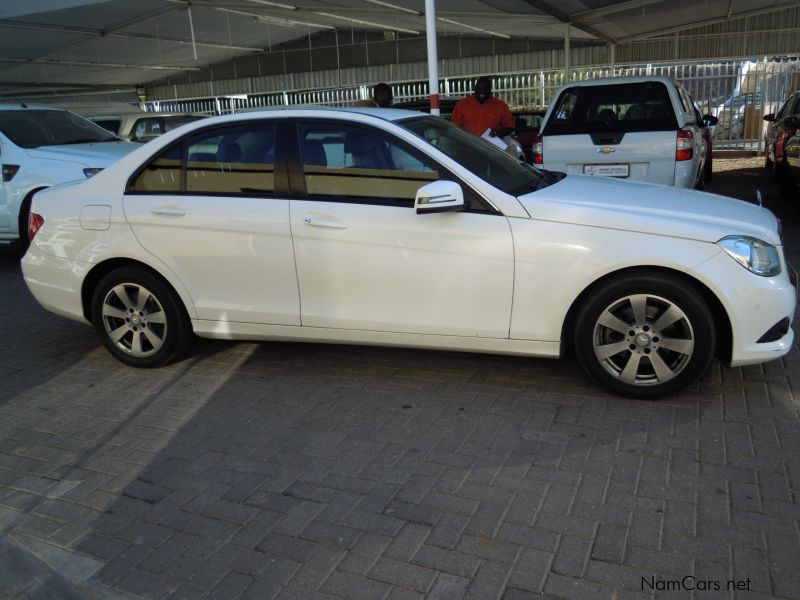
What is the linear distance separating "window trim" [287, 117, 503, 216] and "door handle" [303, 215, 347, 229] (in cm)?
13

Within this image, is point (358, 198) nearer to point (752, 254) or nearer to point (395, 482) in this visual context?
point (395, 482)

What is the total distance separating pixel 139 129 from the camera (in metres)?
13.7

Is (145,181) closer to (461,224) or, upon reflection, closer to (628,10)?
(461,224)

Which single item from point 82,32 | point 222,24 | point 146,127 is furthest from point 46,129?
point 222,24

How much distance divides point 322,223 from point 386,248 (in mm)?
428

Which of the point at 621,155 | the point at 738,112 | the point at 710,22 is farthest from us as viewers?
the point at 738,112

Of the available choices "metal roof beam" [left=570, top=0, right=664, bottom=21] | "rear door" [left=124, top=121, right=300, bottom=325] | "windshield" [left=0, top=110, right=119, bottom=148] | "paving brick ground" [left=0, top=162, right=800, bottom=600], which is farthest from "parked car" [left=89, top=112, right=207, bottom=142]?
"paving brick ground" [left=0, top=162, right=800, bottom=600]

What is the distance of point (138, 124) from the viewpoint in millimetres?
13688

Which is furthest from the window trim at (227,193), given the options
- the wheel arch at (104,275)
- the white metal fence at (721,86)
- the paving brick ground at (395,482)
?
the white metal fence at (721,86)

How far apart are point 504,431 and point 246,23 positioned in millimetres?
16705

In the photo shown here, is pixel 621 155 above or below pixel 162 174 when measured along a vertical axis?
below

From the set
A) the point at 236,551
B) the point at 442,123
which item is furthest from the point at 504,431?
the point at 442,123

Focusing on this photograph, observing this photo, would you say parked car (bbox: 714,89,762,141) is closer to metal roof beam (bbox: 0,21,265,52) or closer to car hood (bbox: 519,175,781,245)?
metal roof beam (bbox: 0,21,265,52)

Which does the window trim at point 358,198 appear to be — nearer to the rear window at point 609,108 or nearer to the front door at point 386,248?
the front door at point 386,248
